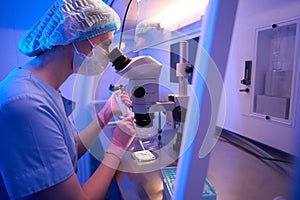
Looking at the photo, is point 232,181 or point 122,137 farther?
point 122,137

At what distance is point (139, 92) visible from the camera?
813 millimetres

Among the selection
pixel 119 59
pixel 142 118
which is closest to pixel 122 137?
pixel 142 118

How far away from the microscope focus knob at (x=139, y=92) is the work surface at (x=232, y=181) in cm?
40

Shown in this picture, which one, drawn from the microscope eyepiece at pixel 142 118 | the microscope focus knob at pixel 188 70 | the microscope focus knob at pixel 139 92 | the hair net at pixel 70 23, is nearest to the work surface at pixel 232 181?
the microscope eyepiece at pixel 142 118

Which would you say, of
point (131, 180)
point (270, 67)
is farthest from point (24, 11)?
point (270, 67)

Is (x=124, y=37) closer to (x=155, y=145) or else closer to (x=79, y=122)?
(x=155, y=145)

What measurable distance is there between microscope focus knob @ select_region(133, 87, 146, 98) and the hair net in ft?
0.99

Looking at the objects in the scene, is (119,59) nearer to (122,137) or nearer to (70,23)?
(70,23)

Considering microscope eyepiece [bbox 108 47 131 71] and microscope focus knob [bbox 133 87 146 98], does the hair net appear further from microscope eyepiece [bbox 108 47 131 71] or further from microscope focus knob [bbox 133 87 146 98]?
microscope focus knob [bbox 133 87 146 98]

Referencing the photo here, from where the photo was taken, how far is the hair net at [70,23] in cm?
71

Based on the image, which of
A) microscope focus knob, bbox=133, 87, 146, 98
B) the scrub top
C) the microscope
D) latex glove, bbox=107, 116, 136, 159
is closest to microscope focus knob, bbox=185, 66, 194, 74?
the microscope

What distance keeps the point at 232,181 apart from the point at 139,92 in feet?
1.86

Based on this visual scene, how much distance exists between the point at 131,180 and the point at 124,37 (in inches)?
32.0

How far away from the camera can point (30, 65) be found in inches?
29.5
